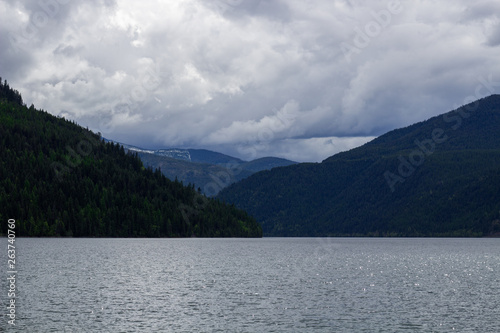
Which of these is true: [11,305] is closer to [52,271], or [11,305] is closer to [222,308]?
[222,308]

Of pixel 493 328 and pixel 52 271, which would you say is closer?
pixel 493 328

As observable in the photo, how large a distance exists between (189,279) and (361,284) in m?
30.4

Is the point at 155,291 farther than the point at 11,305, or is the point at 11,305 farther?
the point at 155,291

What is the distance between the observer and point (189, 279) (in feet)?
348

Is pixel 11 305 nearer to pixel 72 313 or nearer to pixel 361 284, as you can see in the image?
pixel 72 313

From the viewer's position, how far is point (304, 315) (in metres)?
65.9

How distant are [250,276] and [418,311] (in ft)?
156

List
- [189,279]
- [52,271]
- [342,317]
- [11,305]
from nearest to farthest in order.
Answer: [342,317]
[11,305]
[189,279]
[52,271]

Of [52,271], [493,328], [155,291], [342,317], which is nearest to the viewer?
[493,328]

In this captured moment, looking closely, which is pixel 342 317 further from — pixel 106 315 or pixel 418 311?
pixel 106 315

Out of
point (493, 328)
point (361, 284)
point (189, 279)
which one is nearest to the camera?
point (493, 328)

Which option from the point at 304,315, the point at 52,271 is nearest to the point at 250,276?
the point at 52,271

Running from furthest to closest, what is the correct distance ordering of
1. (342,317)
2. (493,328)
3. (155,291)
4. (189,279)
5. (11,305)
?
(189,279), (155,291), (11,305), (342,317), (493,328)

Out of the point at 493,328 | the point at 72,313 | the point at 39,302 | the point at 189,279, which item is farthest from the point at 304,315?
the point at 189,279
